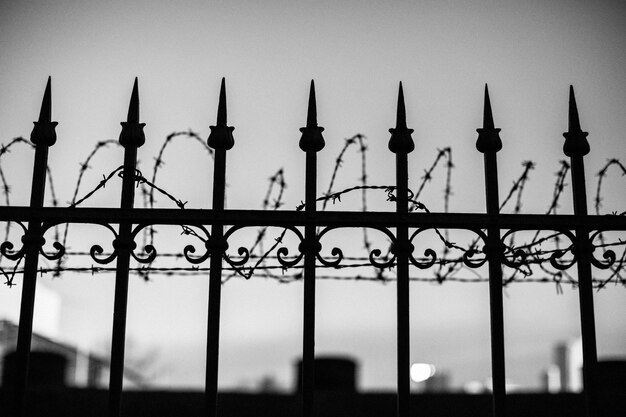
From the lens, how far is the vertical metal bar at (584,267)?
8.98 feet

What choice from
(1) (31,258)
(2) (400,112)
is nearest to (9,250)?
(1) (31,258)

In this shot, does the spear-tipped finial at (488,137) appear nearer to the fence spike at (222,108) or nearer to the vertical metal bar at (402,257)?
the vertical metal bar at (402,257)

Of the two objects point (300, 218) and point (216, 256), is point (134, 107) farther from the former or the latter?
point (300, 218)

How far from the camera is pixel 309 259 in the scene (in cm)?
274

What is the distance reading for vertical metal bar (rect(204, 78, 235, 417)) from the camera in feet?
8.78

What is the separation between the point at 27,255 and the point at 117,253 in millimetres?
350

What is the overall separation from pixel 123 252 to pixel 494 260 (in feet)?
4.75

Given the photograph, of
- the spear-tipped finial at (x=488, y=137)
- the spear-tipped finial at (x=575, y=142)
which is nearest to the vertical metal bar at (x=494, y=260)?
the spear-tipped finial at (x=488, y=137)

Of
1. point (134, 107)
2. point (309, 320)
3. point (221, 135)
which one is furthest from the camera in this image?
point (134, 107)

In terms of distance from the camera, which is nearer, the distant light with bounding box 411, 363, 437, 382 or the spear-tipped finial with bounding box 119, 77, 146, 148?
the spear-tipped finial with bounding box 119, 77, 146, 148

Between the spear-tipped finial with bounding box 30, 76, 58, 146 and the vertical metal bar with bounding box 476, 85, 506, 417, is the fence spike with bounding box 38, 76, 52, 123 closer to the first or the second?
the spear-tipped finial with bounding box 30, 76, 58, 146

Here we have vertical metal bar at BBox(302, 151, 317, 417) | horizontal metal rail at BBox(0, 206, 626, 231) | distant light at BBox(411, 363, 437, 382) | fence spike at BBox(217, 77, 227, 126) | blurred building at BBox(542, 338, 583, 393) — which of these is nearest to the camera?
vertical metal bar at BBox(302, 151, 317, 417)

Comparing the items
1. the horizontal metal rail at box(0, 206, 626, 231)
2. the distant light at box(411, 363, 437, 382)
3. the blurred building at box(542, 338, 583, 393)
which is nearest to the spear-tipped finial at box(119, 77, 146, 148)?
the horizontal metal rail at box(0, 206, 626, 231)

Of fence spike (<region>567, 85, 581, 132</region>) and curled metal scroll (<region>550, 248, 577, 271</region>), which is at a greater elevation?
fence spike (<region>567, 85, 581, 132</region>)
